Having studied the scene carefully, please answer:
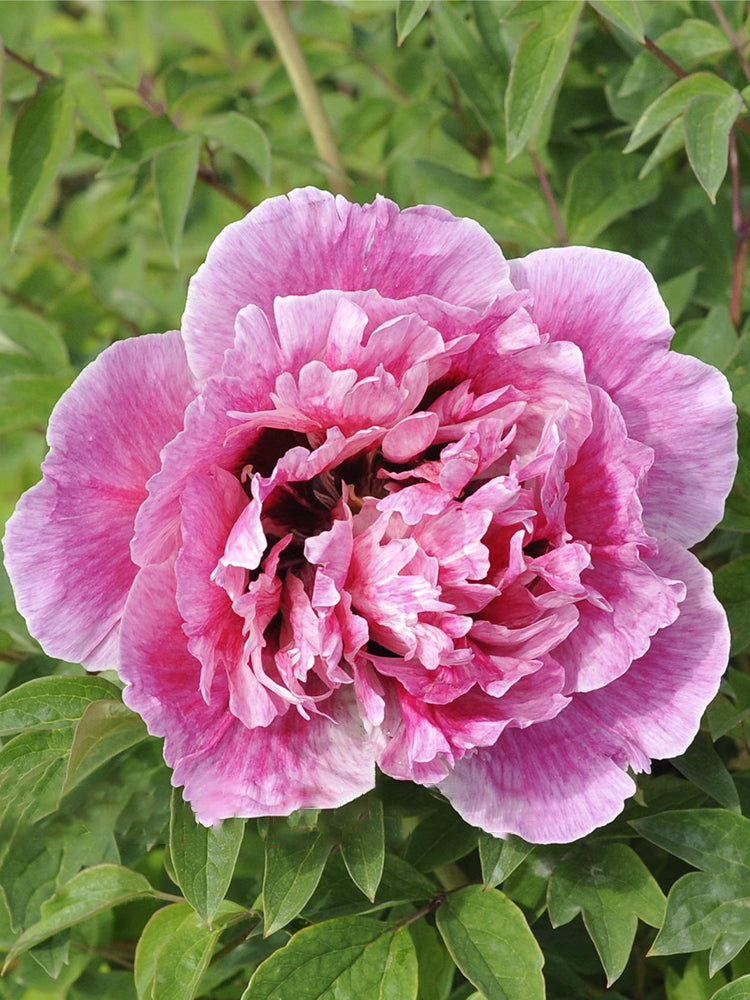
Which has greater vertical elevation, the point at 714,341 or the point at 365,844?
the point at 714,341

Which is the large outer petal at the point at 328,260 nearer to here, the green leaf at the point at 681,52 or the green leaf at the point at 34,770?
the green leaf at the point at 34,770

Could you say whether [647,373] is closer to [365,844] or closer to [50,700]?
[365,844]

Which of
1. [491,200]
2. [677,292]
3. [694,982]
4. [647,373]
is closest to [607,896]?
[694,982]

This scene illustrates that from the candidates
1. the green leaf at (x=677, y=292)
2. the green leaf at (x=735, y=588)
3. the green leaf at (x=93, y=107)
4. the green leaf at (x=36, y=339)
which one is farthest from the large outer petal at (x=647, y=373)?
the green leaf at (x=36, y=339)

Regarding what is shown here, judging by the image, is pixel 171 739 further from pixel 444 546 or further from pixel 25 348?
pixel 25 348

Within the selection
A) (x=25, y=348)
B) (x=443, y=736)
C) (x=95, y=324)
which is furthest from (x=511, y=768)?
(x=95, y=324)
